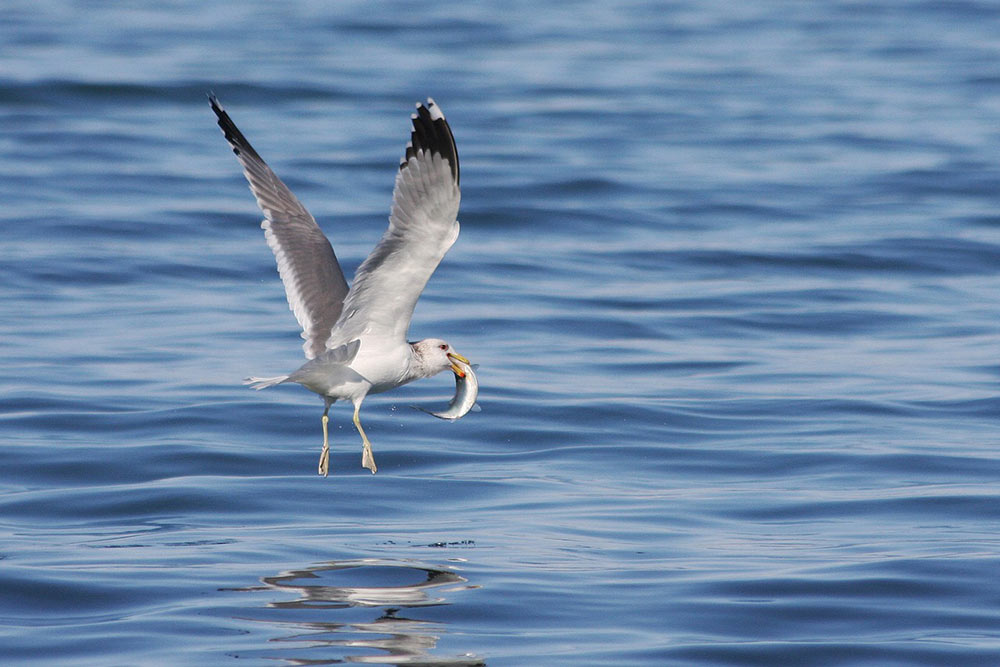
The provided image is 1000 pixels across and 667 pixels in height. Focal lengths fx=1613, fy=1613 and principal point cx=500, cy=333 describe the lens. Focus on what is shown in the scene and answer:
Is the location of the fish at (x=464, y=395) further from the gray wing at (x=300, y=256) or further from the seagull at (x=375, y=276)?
the gray wing at (x=300, y=256)

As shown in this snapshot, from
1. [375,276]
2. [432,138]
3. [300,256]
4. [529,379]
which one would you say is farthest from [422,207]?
[529,379]

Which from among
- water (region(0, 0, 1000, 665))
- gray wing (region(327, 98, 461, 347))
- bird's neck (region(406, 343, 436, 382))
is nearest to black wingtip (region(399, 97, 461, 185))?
gray wing (region(327, 98, 461, 347))

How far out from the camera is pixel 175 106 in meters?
27.6

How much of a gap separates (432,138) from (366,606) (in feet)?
7.63

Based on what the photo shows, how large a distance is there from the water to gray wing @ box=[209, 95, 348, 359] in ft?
4.11

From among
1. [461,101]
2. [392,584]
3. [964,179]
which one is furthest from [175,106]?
[392,584]

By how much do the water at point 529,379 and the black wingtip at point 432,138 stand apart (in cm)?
218

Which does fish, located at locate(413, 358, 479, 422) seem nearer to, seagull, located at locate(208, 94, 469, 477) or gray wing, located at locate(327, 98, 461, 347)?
seagull, located at locate(208, 94, 469, 477)

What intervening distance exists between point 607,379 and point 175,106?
1593cm

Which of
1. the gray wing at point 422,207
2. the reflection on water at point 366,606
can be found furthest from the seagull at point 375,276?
the reflection on water at point 366,606

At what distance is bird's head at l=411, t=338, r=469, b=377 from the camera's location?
900 centimetres

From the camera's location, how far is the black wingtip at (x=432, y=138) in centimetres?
795

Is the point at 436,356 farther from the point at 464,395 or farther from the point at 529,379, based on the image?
the point at 529,379

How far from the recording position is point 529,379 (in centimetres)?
1353
